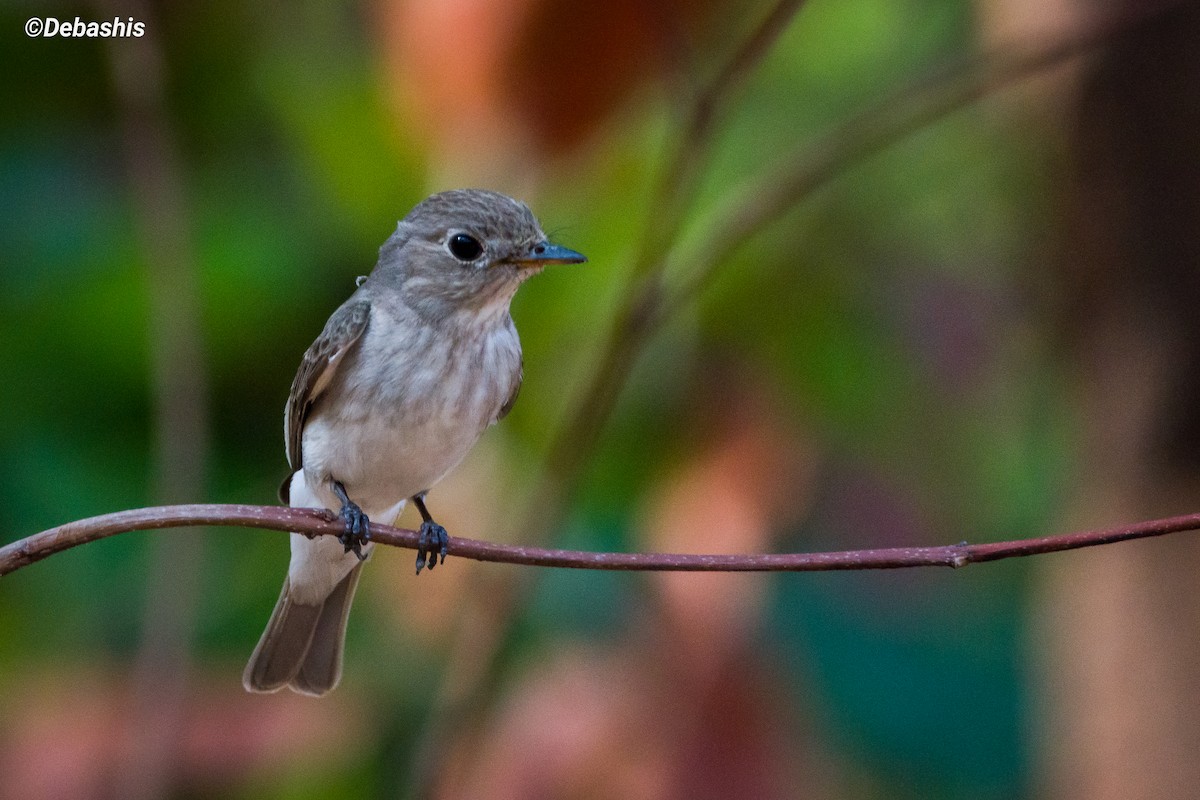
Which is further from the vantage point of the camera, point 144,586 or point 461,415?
point 144,586

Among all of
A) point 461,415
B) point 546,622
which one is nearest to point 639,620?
point 546,622

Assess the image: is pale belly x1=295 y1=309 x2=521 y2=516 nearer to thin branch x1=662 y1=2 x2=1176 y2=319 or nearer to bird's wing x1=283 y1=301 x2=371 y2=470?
bird's wing x1=283 y1=301 x2=371 y2=470

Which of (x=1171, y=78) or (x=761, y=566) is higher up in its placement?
(x=1171, y=78)

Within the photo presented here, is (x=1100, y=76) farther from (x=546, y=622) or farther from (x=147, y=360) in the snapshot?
(x=147, y=360)

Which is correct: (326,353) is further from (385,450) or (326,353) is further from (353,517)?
(353,517)

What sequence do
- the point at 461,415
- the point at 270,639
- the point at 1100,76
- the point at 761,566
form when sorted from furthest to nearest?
1. the point at 1100,76
2. the point at 270,639
3. the point at 461,415
4. the point at 761,566

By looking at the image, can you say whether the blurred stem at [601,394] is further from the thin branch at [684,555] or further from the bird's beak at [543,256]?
the thin branch at [684,555]

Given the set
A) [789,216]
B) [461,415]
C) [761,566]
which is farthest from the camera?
[789,216]
